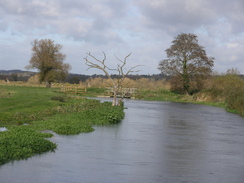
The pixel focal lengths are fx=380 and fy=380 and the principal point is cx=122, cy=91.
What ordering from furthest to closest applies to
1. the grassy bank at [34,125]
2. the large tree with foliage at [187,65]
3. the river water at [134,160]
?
the large tree with foliage at [187,65]
the grassy bank at [34,125]
the river water at [134,160]

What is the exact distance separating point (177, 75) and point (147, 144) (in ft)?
178

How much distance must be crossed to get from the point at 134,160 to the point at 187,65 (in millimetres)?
58432

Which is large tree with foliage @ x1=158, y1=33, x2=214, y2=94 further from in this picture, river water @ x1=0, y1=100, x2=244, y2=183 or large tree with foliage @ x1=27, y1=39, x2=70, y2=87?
river water @ x1=0, y1=100, x2=244, y2=183

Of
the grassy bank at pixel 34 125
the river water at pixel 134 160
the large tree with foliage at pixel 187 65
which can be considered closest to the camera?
the river water at pixel 134 160

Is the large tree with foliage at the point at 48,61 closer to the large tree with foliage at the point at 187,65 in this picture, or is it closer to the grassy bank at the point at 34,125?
the large tree with foliage at the point at 187,65

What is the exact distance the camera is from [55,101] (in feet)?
126

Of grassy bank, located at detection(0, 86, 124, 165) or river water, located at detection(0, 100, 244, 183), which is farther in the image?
grassy bank, located at detection(0, 86, 124, 165)

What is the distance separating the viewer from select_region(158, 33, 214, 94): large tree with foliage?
69812 mm

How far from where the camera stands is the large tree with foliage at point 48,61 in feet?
274

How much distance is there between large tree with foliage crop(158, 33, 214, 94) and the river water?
161 feet

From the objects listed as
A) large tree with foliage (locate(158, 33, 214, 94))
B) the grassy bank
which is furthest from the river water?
large tree with foliage (locate(158, 33, 214, 94))

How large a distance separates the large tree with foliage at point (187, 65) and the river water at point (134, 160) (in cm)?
4895

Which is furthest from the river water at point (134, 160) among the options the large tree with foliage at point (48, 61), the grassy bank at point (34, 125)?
the large tree with foliage at point (48, 61)

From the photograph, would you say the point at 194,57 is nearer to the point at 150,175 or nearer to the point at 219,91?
the point at 219,91
